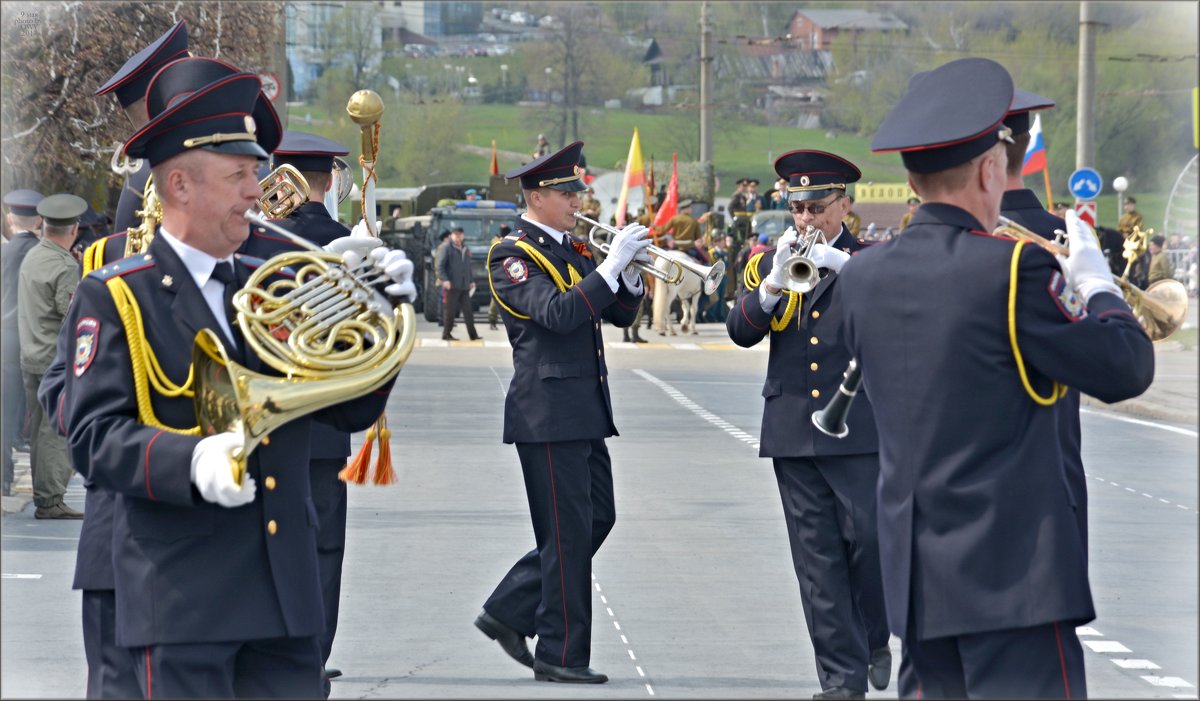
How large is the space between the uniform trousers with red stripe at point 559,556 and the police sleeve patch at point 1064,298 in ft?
10.6

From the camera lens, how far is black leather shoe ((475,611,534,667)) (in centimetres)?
721

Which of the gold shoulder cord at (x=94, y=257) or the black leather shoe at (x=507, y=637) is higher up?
the gold shoulder cord at (x=94, y=257)

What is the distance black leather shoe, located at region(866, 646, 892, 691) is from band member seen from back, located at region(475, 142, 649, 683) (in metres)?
1.05

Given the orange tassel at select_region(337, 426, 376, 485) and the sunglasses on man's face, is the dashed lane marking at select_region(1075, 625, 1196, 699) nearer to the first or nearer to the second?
the sunglasses on man's face

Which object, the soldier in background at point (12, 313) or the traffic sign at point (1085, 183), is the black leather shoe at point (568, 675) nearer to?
the soldier in background at point (12, 313)

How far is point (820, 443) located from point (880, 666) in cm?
93

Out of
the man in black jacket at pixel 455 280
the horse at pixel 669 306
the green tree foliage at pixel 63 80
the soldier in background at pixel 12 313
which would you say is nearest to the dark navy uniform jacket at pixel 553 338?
the soldier in background at pixel 12 313

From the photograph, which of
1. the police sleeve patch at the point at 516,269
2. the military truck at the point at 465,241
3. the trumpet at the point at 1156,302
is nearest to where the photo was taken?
the trumpet at the point at 1156,302

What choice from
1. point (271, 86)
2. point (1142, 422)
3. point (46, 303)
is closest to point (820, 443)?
point (46, 303)

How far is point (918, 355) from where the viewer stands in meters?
4.21

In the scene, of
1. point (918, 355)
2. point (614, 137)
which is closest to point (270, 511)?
point (918, 355)

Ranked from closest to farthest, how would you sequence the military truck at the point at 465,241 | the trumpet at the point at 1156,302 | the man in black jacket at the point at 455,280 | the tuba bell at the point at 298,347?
the tuba bell at the point at 298,347 < the trumpet at the point at 1156,302 < the man in black jacket at the point at 455,280 < the military truck at the point at 465,241

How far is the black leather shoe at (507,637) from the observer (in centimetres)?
721

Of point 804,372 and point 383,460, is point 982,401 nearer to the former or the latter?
point 804,372
